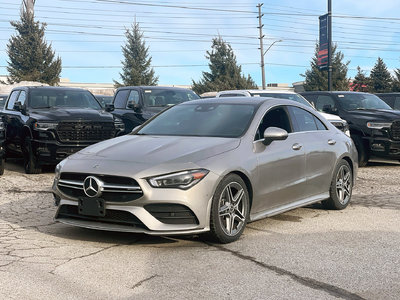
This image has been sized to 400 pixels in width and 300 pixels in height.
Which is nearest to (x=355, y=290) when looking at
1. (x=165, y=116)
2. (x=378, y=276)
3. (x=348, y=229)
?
(x=378, y=276)

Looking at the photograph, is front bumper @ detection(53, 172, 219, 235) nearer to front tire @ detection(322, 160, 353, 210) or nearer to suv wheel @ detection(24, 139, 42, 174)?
front tire @ detection(322, 160, 353, 210)

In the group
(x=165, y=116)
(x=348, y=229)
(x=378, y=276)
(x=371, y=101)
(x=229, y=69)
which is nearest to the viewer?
(x=378, y=276)

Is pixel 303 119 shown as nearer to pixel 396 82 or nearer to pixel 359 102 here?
pixel 359 102

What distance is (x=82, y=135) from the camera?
10.4 metres

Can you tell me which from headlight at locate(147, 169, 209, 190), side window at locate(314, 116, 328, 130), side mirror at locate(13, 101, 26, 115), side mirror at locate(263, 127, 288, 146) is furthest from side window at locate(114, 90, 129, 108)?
headlight at locate(147, 169, 209, 190)

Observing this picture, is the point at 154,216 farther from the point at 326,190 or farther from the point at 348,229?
the point at 326,190

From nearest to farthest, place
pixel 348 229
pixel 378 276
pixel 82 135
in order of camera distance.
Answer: pixel 378 276, pixel 348 229, pixel 82 135

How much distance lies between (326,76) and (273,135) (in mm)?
43499

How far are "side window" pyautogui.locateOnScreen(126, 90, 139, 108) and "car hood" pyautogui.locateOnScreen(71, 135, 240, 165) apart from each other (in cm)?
654

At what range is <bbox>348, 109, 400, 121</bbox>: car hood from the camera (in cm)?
1178

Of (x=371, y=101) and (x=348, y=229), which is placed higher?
(x=371, y=101)

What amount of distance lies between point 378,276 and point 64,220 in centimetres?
298

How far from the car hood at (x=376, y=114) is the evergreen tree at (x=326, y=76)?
3526cm

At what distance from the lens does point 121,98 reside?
13.6 metres
